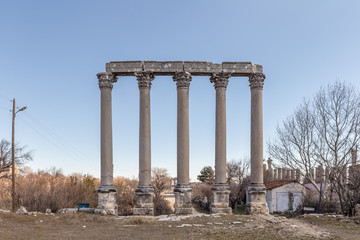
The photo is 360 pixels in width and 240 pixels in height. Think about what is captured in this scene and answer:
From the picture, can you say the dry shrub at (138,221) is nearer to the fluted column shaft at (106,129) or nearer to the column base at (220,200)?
the fluted column shaft at (106,129)

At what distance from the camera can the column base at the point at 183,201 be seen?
20.9 metres

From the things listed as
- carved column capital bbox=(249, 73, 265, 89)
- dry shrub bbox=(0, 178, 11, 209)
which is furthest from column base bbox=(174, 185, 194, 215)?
dry shrub bbox=(0, 178, 11, 209)

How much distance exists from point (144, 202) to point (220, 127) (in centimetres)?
712

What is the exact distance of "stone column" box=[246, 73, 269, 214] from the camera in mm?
21531

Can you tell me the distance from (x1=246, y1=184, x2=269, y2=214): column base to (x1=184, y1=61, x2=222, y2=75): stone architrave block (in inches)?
329

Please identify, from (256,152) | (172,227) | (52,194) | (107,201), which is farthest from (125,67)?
(52,194)

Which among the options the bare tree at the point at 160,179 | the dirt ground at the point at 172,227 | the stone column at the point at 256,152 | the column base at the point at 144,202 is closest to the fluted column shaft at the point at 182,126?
the column base at the point at 144,202

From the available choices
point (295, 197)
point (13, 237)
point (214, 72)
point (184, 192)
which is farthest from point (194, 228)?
point (295, 197)

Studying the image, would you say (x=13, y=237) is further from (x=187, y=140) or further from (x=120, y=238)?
(x=187, y=140)

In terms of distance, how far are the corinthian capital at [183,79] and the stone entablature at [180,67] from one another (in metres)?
0.29

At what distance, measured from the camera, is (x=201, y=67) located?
22.5 m

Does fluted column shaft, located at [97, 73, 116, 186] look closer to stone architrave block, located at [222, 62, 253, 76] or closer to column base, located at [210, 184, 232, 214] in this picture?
column base, located at [210, 184, 232, 214]

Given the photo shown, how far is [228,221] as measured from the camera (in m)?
17.2

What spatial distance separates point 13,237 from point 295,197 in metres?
31.1
